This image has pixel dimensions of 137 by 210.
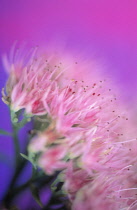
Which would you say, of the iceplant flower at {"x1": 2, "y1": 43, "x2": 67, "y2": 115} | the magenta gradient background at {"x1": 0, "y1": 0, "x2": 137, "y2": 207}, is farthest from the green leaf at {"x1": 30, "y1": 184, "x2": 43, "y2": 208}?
the iceplant flower at {"x1": 2, "y1": 43, "x2": 67, "y2": 115}

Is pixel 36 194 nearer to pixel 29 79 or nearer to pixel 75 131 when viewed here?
pixel 75 131

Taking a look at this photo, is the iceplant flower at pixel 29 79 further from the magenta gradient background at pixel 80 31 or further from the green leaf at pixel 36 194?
the green leaf at pixel 36 194

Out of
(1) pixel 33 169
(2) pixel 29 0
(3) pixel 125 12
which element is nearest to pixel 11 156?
(1) pixel 33 169

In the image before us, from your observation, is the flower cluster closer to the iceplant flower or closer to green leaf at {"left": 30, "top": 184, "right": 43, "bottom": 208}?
the iceplant flower

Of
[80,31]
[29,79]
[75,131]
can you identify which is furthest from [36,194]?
[80,31]

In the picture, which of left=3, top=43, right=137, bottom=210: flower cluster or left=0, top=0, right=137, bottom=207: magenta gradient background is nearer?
left=3, top=43, right=137, bottom=210: flower cluster
